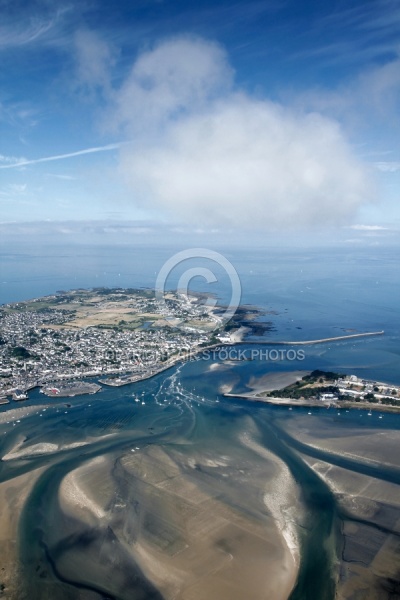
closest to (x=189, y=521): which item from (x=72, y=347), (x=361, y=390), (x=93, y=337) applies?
(x=361, y=390)

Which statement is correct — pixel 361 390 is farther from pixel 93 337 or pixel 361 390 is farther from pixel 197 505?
pixel 93 337

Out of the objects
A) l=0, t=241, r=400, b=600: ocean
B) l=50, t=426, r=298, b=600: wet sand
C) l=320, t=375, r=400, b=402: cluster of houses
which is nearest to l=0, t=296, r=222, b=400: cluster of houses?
l=0, t=241, r=400, b=600: ocean

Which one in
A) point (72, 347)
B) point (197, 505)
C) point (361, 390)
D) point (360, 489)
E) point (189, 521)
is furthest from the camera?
point (72, 347)

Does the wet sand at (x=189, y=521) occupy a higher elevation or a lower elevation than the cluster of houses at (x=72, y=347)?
lower

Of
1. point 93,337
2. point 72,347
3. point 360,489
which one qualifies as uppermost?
point 93,337

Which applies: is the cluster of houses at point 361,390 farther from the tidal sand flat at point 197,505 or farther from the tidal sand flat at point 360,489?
the tidal sand flat at point 197,505

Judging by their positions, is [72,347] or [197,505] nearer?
[197,505]

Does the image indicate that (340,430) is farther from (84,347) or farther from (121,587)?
(84,347)

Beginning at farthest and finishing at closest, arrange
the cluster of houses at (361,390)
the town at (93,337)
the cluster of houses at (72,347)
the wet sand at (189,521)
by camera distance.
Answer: the cluster of houses at (72,347)
the town at (93,337)
the cluster of houses at (361,390)
the wet sand at (189,521)

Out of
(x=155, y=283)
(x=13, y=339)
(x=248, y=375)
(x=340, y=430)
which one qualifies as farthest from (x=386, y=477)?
(x=155, y=283)

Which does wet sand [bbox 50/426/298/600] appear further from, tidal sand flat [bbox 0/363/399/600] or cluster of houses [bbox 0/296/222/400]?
cluster of houses [bbox 0/296/222/400]

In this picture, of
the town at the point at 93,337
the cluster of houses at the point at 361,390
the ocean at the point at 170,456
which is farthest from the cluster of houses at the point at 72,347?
the cluster of houses at the point at 361,390
